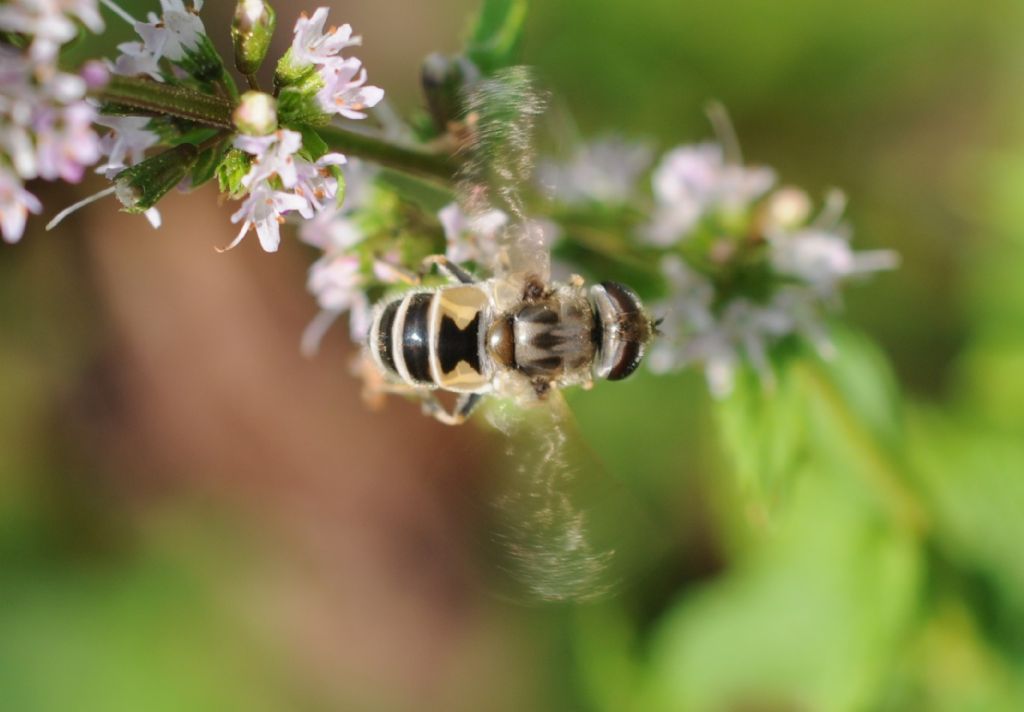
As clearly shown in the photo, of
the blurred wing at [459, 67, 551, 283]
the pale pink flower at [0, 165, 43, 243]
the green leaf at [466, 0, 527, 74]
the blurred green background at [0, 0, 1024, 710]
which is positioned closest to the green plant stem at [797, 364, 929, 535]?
the blurred green background at [0, 0, 1024, 710]

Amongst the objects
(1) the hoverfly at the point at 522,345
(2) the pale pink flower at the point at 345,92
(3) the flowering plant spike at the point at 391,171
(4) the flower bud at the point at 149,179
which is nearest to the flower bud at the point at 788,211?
(3) the flowering plant spike at the point at 391,171

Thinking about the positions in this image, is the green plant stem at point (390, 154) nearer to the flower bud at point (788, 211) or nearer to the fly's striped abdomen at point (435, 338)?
the fly's striped abdomen at point (435, 338)

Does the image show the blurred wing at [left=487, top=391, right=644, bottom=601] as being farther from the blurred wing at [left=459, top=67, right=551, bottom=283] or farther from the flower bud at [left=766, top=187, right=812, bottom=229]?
the flower bud at [left=766, top=187, right=812, bottom=229]

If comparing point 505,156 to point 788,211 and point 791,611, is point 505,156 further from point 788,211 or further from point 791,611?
point 791,611

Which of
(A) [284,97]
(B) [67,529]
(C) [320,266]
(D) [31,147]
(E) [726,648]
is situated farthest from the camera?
(B) [67,529]

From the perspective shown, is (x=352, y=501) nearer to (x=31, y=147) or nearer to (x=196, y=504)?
(x=196, y=504)

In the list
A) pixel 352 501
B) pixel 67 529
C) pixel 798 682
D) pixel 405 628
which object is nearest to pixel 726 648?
pixel 798 682

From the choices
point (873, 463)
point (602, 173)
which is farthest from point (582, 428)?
point (873, 463)
